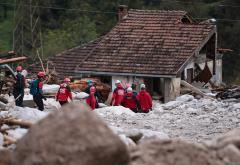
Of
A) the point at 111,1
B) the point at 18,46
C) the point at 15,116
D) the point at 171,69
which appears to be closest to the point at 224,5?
the point at 111,1

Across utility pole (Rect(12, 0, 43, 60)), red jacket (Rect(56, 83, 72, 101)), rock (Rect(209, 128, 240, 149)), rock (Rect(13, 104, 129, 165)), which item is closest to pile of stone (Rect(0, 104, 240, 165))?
rock (Rect(13, 104, 129, 165))

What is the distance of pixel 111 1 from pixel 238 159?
58.7m

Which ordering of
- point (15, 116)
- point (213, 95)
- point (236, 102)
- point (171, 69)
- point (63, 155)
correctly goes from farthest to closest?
point (171, 69) < point (213, 95) < point (236, 102) < point (15, 116) < point (63, 155)

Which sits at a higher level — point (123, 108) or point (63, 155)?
point (63, 155)

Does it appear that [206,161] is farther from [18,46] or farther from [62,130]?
[18,46]

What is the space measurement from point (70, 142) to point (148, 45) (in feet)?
89.3

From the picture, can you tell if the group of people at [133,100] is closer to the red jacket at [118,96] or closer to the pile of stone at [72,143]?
the red jacket at [118,96]

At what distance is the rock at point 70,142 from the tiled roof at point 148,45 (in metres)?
25.0

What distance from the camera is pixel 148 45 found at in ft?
119

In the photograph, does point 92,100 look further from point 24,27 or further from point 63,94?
point 24,27

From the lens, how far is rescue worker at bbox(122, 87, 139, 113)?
79.3ft

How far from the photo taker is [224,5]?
64.3m

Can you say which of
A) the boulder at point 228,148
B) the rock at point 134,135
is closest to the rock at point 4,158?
the boulder at point 228,148

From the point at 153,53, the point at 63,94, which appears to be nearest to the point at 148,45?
the point at 153,53
